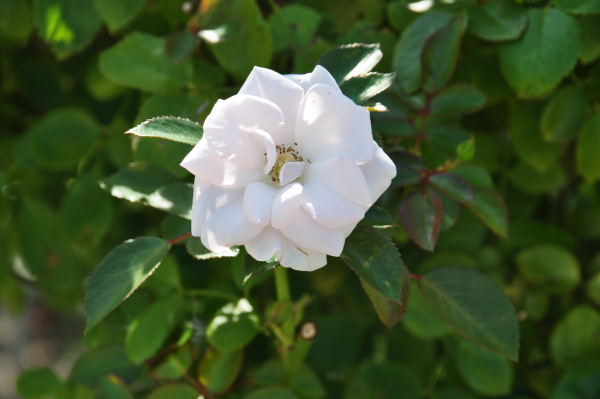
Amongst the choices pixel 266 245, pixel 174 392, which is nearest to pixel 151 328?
pixel 174 392

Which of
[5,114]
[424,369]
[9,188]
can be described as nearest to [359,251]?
[424,369]

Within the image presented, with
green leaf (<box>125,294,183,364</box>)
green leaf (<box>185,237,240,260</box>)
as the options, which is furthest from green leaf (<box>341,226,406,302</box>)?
green leaf (<box>125,294,183,364</box>)

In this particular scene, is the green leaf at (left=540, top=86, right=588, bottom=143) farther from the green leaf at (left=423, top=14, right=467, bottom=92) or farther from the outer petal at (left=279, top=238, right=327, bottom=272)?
the outer petal at (left=279, top=238, right=327, bottom=272)

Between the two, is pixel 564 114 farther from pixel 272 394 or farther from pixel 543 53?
pixel 272 394

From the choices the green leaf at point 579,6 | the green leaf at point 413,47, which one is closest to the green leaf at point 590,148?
the green leaf at point 579,6

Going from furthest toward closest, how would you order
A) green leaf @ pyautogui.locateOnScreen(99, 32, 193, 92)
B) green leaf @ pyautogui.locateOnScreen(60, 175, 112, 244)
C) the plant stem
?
green leaf @ pyautogui.locateOnScreen(60, 175, 112, 244)
green leaf @ pyautogui.locateOnScreen(99, 32, 193, 92)
the plant stem

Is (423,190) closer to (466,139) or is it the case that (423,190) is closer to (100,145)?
(466,139)
